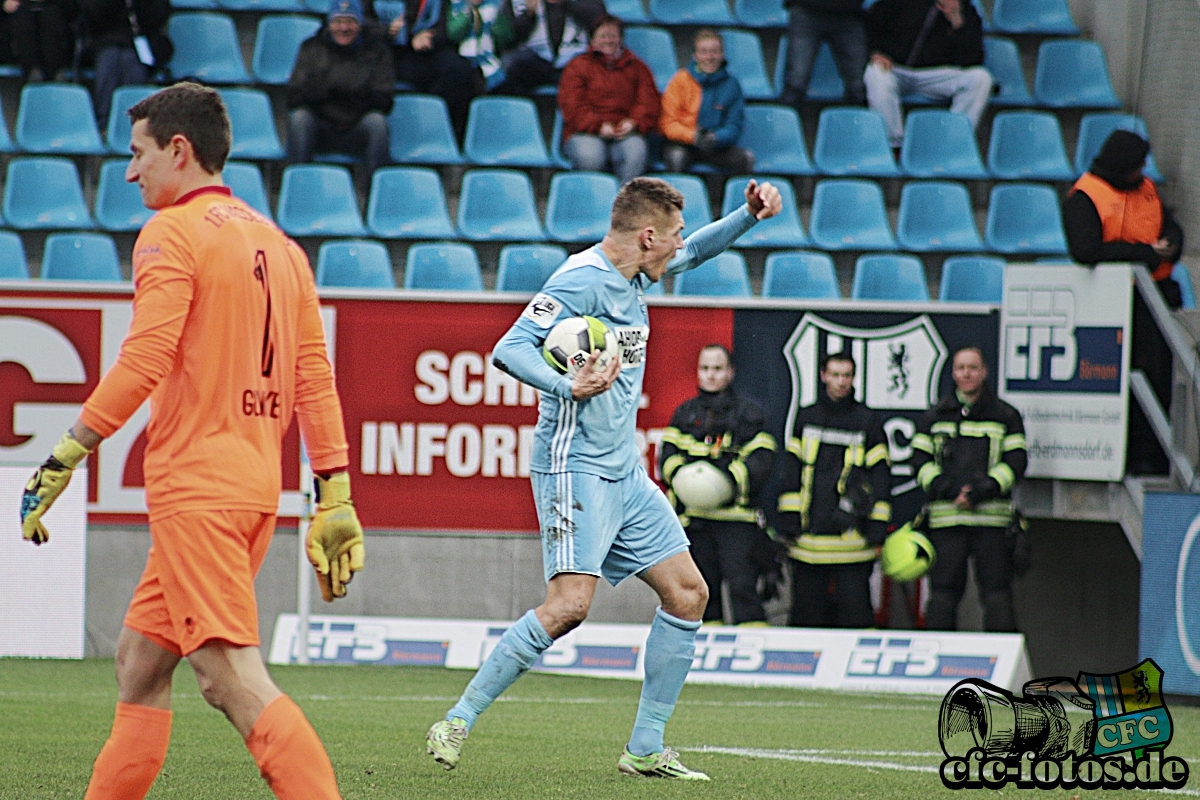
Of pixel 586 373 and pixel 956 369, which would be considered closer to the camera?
pixel 586 373

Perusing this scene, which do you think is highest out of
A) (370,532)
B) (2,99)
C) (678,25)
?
(678,25)

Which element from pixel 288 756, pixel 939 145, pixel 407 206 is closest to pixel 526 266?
pixel 407 206

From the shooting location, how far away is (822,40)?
14.3m

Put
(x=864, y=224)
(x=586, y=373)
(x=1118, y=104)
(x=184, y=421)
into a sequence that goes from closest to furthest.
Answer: (x=184, y=421)
(x=586, y=373)
(x=864, y=224)
(x=1118, y=104)

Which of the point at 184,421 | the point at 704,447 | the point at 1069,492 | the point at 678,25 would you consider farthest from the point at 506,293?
the point at 184,421

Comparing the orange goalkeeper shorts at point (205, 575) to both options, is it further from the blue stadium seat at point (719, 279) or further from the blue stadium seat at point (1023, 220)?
the blue stadium seat at point (1023, 220)

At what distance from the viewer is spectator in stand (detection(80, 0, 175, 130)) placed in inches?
527

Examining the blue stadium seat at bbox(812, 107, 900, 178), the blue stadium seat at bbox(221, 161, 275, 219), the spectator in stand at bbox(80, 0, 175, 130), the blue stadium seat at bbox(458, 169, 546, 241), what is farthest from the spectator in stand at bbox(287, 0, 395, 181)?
the blue stadium seat at bbox(812, 107, 900, 178)

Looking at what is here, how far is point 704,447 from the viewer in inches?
414

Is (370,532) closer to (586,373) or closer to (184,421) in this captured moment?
(586,373)

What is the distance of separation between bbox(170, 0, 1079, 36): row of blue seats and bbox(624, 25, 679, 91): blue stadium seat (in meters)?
0.26

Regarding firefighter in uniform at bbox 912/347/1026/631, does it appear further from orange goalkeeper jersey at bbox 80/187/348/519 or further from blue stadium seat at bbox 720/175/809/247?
orange goalkeeper jersey at bbox 80/187/348/519

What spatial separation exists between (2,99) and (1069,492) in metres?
8.90

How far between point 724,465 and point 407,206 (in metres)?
3.88
